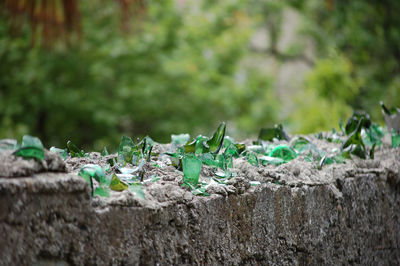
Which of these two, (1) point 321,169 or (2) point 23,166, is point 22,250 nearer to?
(2) point 23,166

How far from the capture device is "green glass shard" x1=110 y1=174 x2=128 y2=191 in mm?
840

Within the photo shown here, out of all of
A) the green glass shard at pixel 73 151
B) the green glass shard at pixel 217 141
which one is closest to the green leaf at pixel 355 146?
the green glass shard at pixel 217 141

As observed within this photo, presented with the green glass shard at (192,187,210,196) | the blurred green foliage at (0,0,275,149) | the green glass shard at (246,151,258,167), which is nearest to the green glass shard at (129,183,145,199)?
the green glass shard at (192,187,210,196)

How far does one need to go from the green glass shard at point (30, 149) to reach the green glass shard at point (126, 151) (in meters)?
0.30

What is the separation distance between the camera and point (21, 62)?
7355 mm

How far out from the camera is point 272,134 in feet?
5.12

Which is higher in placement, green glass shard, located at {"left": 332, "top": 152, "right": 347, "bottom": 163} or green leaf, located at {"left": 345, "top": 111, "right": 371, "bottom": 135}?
green leaf, located at {"left": 345, "top": 111, "right": 371, "bottom": 135}

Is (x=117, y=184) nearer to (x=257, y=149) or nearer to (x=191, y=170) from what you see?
(x=191, y=170)

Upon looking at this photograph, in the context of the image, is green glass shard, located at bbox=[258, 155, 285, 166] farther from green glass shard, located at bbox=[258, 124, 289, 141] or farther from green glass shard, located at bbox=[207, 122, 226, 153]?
green glass shard, located at bbox=[258, 124, 289, 141]

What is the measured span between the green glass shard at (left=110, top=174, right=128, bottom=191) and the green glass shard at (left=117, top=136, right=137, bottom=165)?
152 mm

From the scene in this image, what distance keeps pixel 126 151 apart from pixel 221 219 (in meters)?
0.25

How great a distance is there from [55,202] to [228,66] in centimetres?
710

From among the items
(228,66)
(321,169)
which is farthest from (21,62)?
(321,169)

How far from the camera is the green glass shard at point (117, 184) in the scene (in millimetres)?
840
